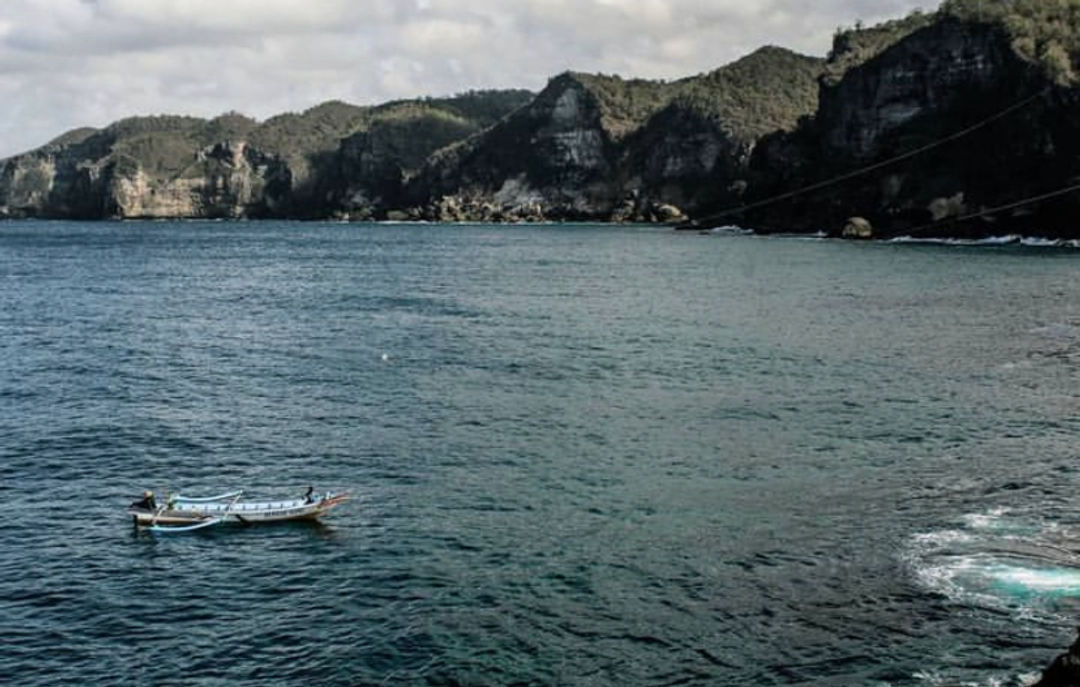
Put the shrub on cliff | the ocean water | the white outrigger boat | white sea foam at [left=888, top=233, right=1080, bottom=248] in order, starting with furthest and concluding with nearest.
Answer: the shrub on cliff → white sea foam at [left=888, top=233, right=1080, bottom=248] → the white outrigger boat → the ocean water

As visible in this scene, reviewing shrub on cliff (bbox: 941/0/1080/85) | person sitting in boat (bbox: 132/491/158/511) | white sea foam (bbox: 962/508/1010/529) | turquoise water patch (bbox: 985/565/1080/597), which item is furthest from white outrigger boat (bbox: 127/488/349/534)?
shrub on cliff (bbox: 941/0/1080/85)

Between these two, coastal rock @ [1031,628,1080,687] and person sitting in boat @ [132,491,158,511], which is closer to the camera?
coastal rock @ [1031,628,1080,687]

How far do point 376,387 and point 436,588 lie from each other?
106ft

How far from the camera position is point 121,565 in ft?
124

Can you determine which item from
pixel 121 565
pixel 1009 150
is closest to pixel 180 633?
pixel 121 565

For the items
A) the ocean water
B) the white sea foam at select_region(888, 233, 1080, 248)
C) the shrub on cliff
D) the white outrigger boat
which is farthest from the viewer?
the shrub on cliff

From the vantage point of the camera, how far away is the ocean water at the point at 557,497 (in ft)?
100

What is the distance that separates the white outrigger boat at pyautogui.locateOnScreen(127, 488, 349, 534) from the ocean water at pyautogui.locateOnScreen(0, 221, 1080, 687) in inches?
25.7

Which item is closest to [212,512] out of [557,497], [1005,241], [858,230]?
[557,497]

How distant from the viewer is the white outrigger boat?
41031mm

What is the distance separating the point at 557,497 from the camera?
43969 mm

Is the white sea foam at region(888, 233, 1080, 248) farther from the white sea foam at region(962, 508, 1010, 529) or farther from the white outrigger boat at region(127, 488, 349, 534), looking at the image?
the white outrigger boat at region(127, 488, 349, 534)

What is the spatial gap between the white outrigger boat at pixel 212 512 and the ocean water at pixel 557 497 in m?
0.65

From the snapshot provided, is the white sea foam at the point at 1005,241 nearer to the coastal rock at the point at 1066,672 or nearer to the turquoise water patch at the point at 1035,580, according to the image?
the turquoise water patch at the point at 1035,580
